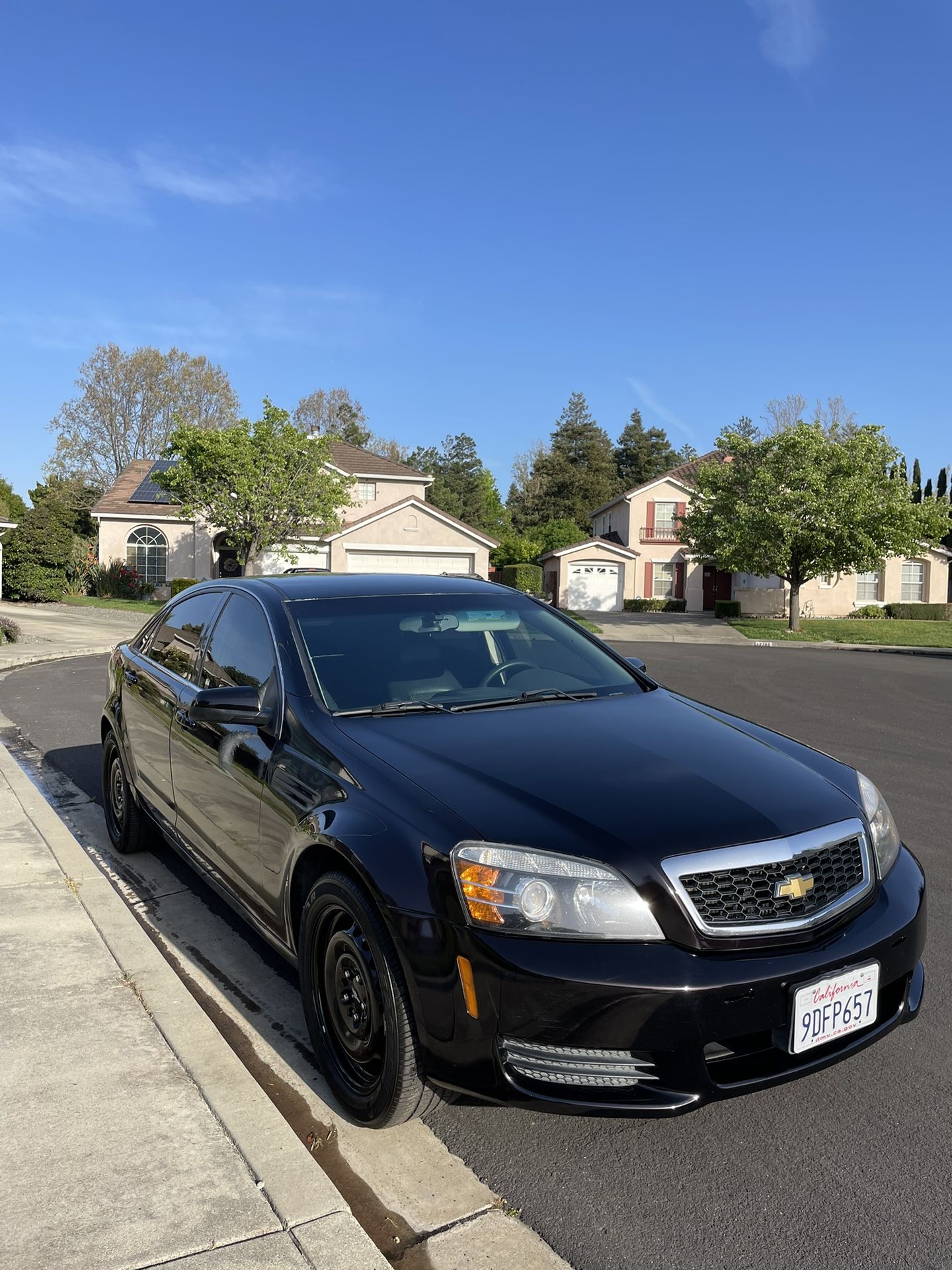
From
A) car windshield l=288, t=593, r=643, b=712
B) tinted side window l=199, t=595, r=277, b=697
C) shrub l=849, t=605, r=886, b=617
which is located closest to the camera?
car windshield l=288, t=593, r=643, b=712

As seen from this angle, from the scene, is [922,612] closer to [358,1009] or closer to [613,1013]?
[358,1009]

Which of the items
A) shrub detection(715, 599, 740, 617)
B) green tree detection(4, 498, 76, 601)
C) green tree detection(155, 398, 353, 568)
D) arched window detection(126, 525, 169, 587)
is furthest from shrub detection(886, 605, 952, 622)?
green tree detection(4, 498, 76, 601)

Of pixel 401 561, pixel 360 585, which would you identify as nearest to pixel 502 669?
pixel 360 585

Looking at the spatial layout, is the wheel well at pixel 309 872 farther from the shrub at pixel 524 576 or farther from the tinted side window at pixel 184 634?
the shrub at pixel 524 576

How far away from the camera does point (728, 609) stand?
144ft

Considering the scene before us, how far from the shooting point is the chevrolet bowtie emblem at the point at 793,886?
2.66m

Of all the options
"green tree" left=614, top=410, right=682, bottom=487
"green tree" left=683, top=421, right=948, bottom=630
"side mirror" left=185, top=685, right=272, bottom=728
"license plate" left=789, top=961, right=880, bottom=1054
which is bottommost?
"license plate" left=789, top=961, right=880, bottom=1054

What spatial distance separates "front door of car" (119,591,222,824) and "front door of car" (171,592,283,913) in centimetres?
16

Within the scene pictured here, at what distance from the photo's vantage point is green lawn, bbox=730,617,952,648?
3219 cm

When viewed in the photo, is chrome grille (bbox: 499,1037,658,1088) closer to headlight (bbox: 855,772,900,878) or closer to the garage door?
headlight (bbox: 855,772,900,878)

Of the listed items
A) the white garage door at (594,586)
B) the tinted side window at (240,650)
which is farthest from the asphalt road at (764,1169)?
the white garage door at (594,586)

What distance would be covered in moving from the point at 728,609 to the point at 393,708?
42.0 meters

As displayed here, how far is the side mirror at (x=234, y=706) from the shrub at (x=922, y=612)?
44891mm

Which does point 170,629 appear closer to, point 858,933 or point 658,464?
point 858,933
